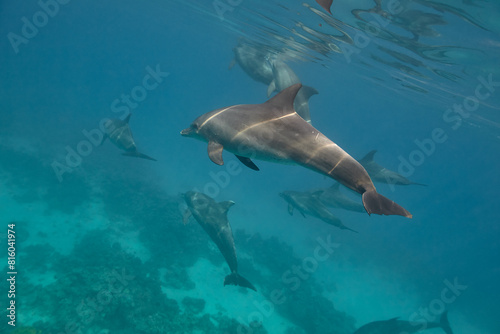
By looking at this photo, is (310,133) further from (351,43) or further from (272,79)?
(351,43)

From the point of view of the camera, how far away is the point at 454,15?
1095 centimetres

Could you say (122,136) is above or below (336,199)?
below

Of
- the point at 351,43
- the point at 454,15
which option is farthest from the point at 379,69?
the point at 454,15

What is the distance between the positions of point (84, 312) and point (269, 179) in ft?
105

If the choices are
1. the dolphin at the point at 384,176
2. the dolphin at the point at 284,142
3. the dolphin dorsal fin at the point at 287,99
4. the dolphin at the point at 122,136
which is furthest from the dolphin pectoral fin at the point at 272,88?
the dolphin dorsal fin at the point at 287,99

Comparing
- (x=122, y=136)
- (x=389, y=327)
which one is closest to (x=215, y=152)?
(x=122, y=136)

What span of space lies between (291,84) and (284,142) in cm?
969

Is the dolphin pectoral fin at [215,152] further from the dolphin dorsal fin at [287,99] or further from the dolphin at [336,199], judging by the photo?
the dolphin at [336,199]

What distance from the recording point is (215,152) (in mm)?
4746

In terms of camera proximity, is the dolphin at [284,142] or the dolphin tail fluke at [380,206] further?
the dolphin at [284,142]

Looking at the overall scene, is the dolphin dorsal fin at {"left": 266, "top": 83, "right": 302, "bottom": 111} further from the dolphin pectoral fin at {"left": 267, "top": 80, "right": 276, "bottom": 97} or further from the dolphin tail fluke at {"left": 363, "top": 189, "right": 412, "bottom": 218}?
the dolphin pectoral fin at {"left": 267, "top": 80, "right": 276, "bottom": 97}

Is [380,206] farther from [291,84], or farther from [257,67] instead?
[257,67]

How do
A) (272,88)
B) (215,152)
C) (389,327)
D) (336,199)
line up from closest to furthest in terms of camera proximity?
(215,152) < (389,327) < (272,88) < (336,199)

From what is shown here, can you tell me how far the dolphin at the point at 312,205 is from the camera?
12664 mm
